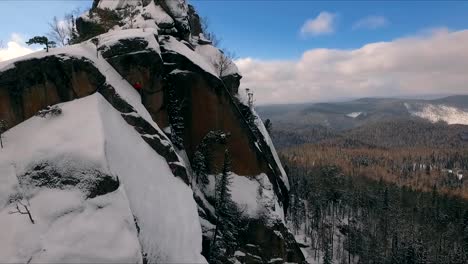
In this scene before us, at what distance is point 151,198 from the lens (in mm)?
28781

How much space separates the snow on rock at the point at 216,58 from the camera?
63.1 m

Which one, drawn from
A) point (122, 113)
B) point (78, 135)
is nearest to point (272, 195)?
point (122, 113)

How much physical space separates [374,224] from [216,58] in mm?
106907

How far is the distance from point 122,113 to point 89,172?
10309 mm

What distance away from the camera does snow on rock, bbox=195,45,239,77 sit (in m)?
63.1

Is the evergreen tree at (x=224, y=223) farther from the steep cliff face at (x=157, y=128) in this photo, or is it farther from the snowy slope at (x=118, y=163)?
the snowy slope at (x=118, y=163)

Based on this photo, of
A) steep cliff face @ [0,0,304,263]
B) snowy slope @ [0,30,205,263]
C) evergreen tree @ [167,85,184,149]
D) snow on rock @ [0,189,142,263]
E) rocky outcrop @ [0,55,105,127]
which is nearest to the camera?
snow on rock @ [0,189,142,263]

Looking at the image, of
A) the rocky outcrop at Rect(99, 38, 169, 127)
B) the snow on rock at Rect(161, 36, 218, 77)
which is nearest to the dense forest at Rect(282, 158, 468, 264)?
the snow on rock at Rect(161, 36, 218, 77)

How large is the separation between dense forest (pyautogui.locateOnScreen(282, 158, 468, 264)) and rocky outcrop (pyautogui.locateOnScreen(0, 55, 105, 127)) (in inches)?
2877

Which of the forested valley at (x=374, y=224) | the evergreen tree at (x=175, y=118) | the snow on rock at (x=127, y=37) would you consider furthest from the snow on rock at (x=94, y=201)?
the forested valley at (x=374, y=224)

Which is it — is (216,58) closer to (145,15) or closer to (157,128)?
(145,15)

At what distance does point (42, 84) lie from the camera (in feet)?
108

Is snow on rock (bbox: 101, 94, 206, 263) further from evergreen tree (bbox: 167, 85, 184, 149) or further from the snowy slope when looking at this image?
evergreen tree (bbox: 167, 85, 184, 149)

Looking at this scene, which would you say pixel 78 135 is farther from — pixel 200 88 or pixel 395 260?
pixel 395 260
